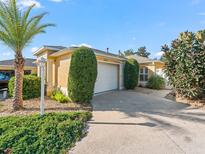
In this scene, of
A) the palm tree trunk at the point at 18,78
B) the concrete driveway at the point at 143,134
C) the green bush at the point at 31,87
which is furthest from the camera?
the green bush at the point at 31,87

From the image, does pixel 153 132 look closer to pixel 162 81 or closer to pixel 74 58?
pixel 74 58

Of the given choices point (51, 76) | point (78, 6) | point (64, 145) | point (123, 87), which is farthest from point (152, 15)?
point (64, 145)

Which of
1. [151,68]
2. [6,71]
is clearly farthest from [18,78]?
[6,71]

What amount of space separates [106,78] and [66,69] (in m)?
3.70

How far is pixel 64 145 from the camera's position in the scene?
5.58 meters

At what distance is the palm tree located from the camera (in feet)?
30.7

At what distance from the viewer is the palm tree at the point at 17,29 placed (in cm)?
935

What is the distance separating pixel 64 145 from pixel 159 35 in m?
14.6

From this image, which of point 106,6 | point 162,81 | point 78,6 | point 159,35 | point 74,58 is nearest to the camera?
point 74,58

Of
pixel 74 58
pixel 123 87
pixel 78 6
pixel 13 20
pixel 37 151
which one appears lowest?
pixel 37 151

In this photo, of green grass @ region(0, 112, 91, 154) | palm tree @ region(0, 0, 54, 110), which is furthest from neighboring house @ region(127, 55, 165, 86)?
green grass @ region(0, 112, 91, 154)

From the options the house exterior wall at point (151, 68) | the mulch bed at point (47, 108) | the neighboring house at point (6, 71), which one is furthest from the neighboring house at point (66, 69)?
the neighboring house at point (6, 71)

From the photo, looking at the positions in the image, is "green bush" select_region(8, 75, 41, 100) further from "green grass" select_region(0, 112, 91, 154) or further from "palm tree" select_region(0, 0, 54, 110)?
"green grass" select_region(0, 112, 91, 154)

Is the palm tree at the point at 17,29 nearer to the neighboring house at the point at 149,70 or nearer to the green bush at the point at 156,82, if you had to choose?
the green bush at the point at 156,82
